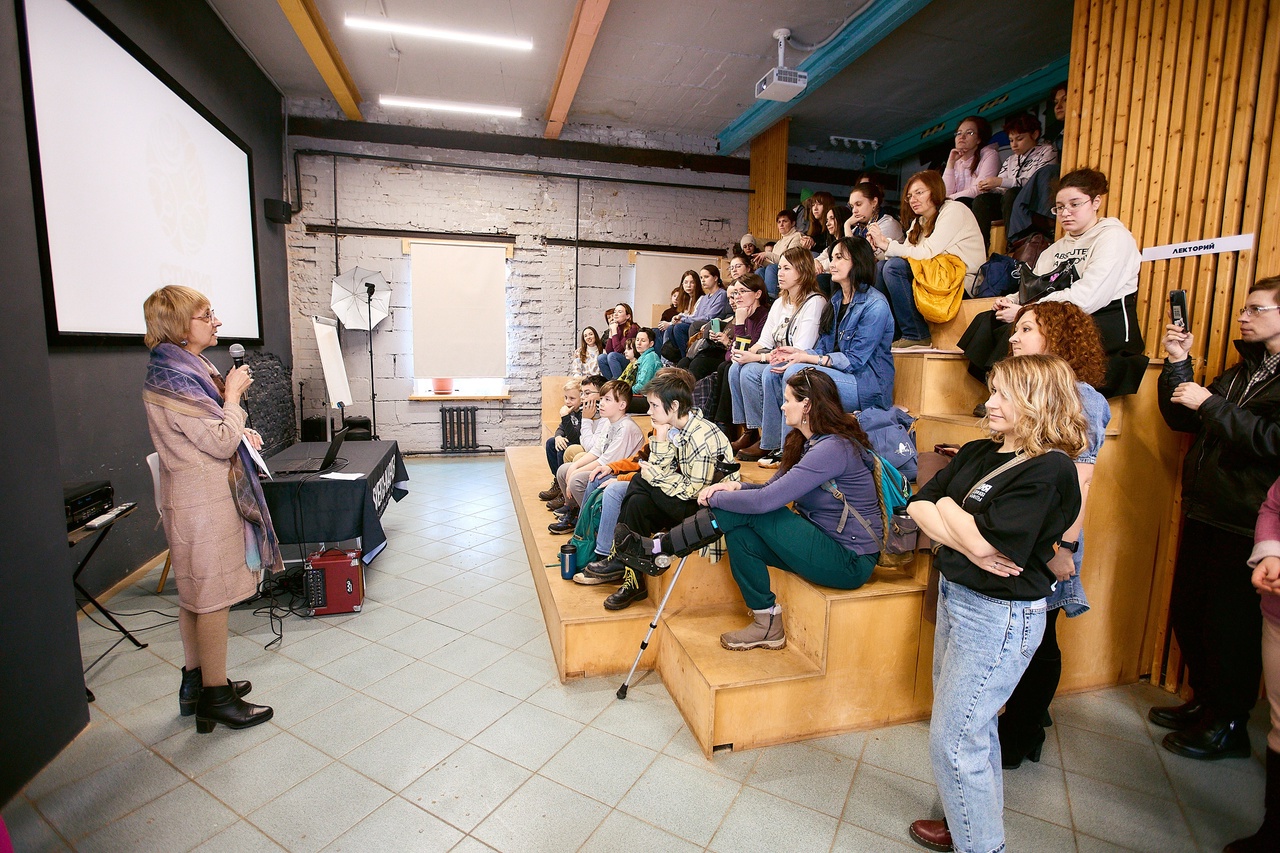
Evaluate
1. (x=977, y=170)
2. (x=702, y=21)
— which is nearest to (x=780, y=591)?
(x=977, y=170)

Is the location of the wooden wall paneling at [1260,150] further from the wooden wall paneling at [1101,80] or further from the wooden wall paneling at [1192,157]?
the wooden wall paneling at [1101,80]

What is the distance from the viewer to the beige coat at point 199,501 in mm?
2125

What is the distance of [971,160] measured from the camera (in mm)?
4480

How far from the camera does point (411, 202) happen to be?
7449 millimetres

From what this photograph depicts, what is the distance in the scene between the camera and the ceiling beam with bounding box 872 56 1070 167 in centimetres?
571

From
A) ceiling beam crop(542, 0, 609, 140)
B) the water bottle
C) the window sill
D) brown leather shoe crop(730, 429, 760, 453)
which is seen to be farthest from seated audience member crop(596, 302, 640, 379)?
the water bottle

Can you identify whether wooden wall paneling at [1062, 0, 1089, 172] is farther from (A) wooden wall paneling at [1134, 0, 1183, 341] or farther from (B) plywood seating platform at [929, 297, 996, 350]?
(B) plywood seating platform at [929, 297, 996, 350]

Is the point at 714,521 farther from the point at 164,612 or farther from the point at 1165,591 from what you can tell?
the point at 164,612

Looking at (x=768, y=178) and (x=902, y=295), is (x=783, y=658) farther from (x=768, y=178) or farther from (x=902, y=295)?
(x=768, y=178)

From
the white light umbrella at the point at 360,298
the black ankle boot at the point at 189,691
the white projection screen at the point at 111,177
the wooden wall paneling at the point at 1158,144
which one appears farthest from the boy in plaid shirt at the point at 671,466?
the white light umbrella at the point at 360,298

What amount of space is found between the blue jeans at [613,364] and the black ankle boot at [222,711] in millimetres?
Answer: 4472

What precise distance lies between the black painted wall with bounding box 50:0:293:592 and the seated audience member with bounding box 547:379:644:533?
243 centimetres

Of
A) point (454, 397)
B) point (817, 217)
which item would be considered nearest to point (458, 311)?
point (454, 397)

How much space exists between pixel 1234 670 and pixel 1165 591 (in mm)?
569
